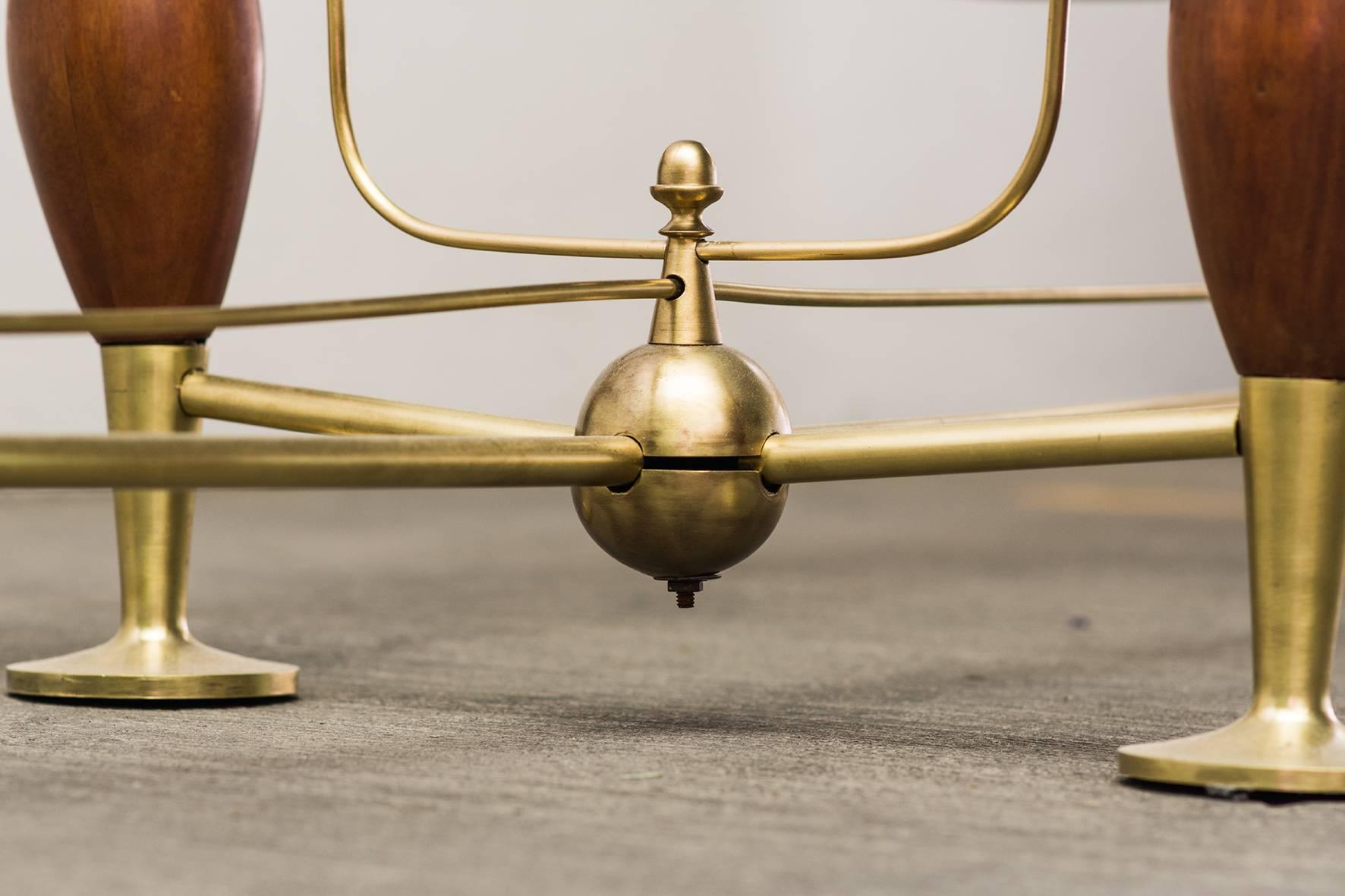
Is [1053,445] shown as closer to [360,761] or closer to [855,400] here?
[360,761]

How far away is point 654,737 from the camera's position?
678 mm

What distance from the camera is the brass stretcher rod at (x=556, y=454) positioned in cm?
52

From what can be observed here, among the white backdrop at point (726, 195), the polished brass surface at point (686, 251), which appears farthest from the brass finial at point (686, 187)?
the white backdrop at point (726, 195)

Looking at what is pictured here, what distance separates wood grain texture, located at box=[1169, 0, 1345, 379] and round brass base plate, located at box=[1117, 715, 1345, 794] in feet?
0.35

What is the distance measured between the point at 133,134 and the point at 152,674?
216 mm

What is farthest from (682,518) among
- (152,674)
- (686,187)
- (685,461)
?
(152,674)

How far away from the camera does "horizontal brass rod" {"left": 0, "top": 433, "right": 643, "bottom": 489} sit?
51 centimetres

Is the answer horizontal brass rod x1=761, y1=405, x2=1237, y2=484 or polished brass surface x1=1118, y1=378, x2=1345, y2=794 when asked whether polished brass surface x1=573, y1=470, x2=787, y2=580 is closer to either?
horizontal brass rod x1=761, y1=405, x2=1237, y2=484

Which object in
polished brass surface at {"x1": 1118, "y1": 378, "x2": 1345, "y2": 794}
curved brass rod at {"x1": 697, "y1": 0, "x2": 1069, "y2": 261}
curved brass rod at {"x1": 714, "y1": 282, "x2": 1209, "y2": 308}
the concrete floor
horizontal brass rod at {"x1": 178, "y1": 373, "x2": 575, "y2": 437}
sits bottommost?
the concrete floor

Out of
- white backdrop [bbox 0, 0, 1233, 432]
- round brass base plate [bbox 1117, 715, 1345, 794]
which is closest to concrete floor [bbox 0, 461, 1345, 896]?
round brass base plate [bbox 1117, 715, 1345, 794]

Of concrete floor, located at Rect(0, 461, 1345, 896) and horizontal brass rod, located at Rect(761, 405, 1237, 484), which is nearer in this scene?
concrete floor, located at Rect(0, 461, 1345, 896)

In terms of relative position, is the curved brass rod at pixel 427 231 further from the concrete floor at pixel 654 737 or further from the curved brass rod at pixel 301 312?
the concrete floor at pixel 654 737

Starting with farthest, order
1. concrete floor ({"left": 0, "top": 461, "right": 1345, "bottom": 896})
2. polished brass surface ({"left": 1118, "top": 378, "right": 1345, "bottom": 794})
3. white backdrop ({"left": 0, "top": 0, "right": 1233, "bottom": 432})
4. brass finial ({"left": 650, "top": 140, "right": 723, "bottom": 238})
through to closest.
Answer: white backdrop ({"left": 0, "top": 0, "right": 1233, "bottom": 432}) < brass finial ({"left": 650, "top": 140, "right": 723, "bottom": 238}) < polished brass surface ({"left": 1118, "top": 378, "right": 1345, "bottom": 794}) < concrete floor ({"left": 0, "top": 461, "right": 1345, "bottom": 896})

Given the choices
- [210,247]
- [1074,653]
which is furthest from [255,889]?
[1074,653]
